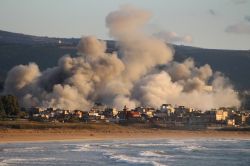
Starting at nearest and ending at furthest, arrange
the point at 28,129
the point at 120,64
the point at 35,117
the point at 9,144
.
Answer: the point at 9,144 → the point at 28,129 → the point at 35,117 → the point at 120,64

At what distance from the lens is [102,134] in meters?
82.6

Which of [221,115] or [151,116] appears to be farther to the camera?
[221,115]

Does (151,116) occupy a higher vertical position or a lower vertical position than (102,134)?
higher

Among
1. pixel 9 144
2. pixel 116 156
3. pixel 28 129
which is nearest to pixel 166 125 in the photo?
pixel 28 129

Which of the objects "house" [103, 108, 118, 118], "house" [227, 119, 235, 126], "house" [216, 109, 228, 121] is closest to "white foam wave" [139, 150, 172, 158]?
"house" [103, 108, 118, 118]

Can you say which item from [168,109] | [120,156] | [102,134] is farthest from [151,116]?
[120,156]

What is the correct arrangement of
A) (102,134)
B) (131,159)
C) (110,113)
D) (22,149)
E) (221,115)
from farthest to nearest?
1. (221,115)
2. (110,113)
3. (102,134)
4. (22,149)
5. (131,159)

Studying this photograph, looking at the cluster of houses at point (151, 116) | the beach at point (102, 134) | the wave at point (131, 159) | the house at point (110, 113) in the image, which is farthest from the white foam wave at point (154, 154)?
the house at point (110, 113)

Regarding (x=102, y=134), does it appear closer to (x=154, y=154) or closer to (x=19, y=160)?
(x=154, y=154)

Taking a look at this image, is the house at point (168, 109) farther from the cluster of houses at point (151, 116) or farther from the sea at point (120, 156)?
the sea at point (120, 156)

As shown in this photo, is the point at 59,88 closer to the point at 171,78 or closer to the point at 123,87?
the point at 123,87

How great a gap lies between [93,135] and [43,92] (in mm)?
27897

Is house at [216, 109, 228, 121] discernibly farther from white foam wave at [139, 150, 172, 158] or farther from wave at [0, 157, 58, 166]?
wave at [0, 157, 58, 166]

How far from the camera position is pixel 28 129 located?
77375 millimetres
